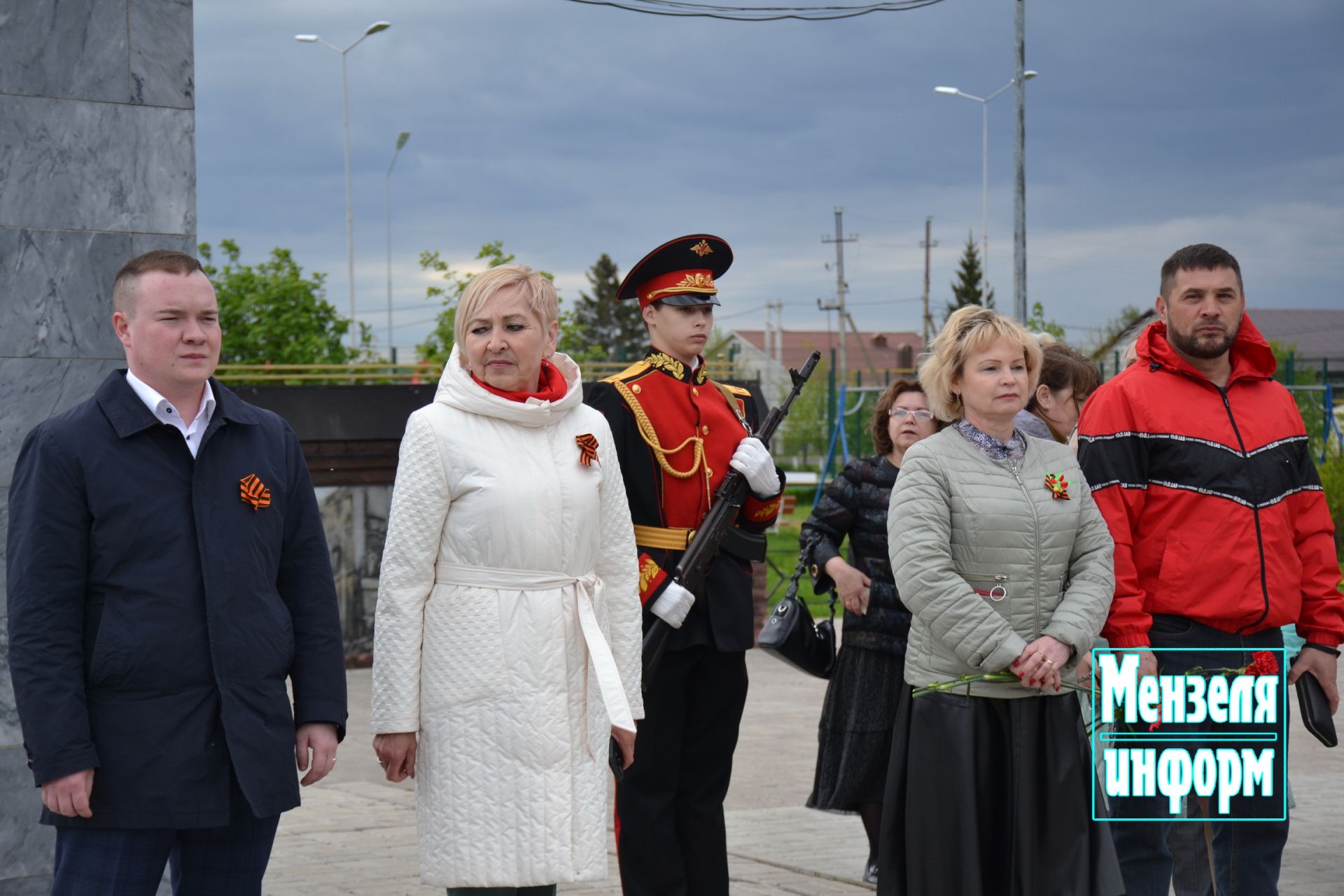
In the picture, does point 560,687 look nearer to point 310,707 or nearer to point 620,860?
point 310,707

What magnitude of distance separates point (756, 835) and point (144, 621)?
3813 millimetres

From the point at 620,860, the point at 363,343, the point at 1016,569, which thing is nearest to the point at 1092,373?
the point at 1016,569

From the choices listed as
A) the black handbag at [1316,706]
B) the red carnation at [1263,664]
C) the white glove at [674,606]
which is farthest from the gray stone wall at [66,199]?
the black handbag at [1316,706]

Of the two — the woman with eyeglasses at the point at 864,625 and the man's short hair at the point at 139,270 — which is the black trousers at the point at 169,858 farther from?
the woman with eyeglasses at the point at 864,625

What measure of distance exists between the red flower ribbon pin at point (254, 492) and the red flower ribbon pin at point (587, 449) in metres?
0.81

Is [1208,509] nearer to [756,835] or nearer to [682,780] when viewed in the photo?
[682,780]

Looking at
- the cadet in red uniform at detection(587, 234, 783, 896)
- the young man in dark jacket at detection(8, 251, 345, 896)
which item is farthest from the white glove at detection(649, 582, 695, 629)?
the young man in dark jacket at detection(8, 251, 345, 896)

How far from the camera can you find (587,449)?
12.8 feet

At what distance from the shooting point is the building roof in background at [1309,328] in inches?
2940

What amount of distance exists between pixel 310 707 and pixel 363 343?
25.2 m

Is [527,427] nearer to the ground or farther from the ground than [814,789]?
farther from the ground

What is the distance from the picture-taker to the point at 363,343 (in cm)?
2808

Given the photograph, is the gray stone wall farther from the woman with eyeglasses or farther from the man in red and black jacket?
the man in red and black jacket

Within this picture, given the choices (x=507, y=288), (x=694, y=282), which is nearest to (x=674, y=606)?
(x=694, y=282)
